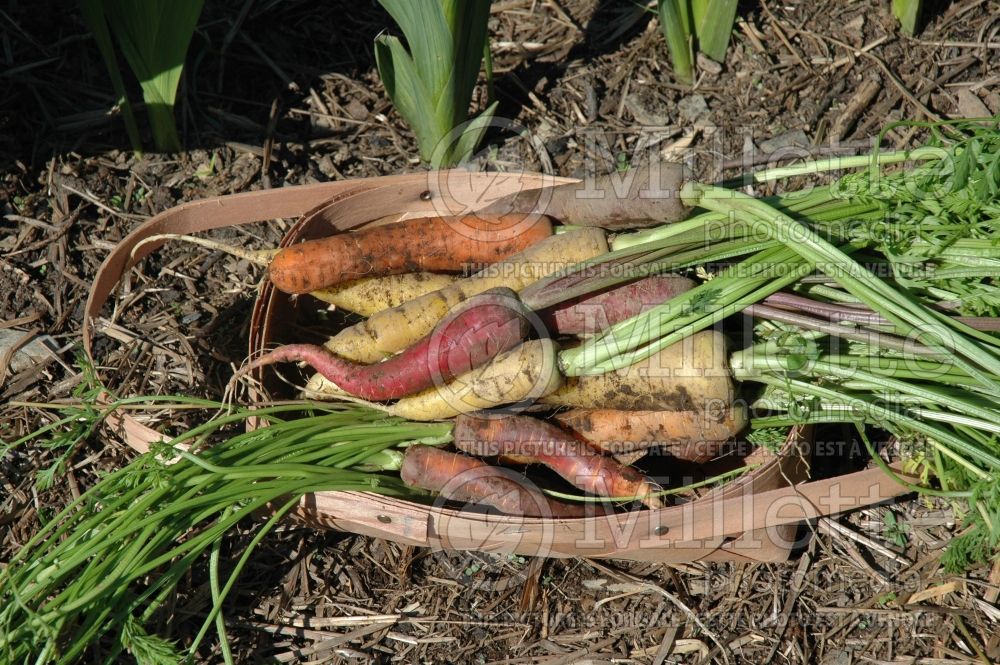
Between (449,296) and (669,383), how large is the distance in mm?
658

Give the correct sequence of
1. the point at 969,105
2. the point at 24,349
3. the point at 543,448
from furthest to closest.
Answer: the point at 969,105 → the point at 24,349 → the point at 543,448

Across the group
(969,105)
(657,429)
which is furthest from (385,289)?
(969,105)

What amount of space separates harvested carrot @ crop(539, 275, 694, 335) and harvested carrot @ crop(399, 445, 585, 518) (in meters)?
0.41

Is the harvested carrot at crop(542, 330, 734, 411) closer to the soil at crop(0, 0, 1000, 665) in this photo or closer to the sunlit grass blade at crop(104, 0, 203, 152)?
the soil at crop(0, 0, 1000, 665)

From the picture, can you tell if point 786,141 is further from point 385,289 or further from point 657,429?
point 385,289

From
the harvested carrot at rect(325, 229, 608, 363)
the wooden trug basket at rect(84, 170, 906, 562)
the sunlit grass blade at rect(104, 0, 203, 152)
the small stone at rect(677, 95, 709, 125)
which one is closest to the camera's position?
the wooden trug basket at rect(84, 170, 906, 562)

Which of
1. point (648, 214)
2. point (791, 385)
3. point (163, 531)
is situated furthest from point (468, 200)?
point (163, 531)

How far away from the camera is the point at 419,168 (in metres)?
3.01

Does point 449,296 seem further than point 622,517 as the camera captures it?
Yes

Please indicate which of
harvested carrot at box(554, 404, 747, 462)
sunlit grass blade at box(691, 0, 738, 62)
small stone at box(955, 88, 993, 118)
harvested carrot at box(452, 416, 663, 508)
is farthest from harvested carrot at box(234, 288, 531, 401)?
small stone at box(955, 88, 993, 118)

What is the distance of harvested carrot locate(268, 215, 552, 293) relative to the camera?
2.38 m

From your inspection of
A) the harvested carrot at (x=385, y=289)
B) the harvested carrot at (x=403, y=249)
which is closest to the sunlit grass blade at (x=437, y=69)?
the harvested carrot at (x=403, y=249)

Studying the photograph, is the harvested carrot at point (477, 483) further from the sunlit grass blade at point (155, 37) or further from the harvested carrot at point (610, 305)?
the sunlit grass blade at point (155, 37)

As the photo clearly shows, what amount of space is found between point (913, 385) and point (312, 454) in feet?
4.78
